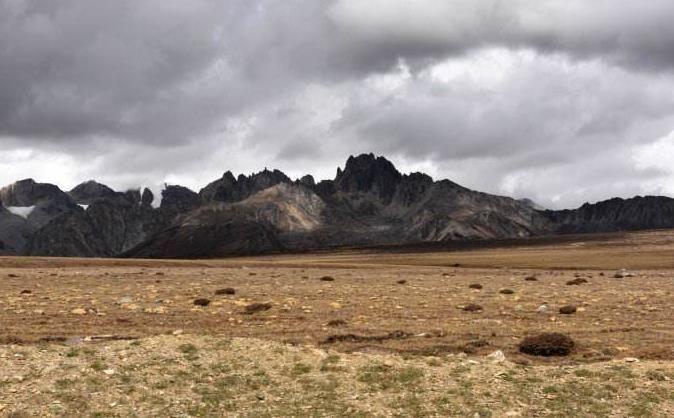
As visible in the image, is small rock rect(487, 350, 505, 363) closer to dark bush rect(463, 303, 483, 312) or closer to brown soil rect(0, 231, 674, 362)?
brown soil rect(0, 231, 674, 362)

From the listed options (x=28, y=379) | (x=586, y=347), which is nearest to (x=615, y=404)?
(x=586, y=347)

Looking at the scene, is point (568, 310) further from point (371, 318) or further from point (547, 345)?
point (547, 345)

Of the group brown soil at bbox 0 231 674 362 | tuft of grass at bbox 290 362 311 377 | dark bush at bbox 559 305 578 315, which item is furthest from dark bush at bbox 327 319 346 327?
dark bush at bbox 559 305 578 315

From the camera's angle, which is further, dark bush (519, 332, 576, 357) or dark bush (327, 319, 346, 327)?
dark bush (327, 319, 346, 327)

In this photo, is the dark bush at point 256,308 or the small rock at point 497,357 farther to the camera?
the dark bush at point 256,308

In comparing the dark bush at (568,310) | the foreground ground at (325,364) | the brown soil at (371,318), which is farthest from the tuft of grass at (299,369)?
the dark bush at (568,310)

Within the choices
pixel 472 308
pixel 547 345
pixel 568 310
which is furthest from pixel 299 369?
pixel 568 310

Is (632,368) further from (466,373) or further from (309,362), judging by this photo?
(309,362)

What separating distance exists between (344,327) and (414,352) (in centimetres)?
484

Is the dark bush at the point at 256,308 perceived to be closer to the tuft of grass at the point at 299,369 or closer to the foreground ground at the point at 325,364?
the foreground ground at the point at 325,364

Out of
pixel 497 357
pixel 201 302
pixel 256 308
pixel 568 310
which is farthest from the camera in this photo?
pixel 201 302

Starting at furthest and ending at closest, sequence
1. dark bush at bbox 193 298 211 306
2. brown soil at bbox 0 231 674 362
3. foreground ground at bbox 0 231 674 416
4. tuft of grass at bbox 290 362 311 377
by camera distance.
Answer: dark bush at bbox 193 298 211 306
brown soil at bbox 0 231 674 362
tuft of grass at bbox 290 362 311 377
foreground ground at bbox 0 231 674 416

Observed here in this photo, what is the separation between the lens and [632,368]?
662 inches

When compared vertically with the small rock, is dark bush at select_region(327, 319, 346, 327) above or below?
above
